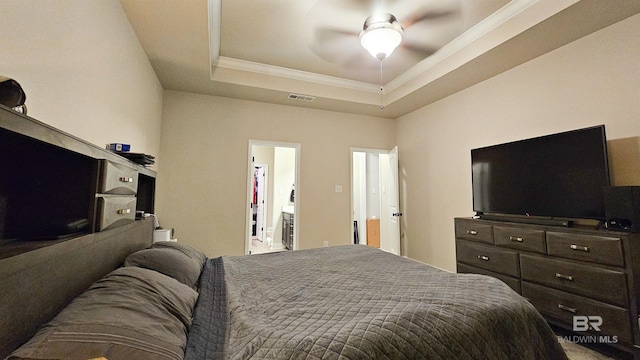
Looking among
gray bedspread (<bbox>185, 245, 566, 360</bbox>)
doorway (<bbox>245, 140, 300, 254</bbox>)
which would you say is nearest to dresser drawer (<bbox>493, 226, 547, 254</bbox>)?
gray bedspread (<bbox>185, 245, 566, 360</bbox>)

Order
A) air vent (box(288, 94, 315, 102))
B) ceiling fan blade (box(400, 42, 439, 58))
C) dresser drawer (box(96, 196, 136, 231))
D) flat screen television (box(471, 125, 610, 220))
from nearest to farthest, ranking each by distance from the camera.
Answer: dresser drawer (box(96, 196, 136, 231))
flat screen television (box(471, 125, 610, 220))
ceiling fan blade (box(400, 42, 439, 58))
air vent (box(288, 94, 315, 102))

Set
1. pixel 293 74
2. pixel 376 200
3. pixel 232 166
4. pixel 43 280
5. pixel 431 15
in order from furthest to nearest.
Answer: pixel 376 200
pixel 232 166
pixel 293 74
pixel 431 15
pixel 43 280

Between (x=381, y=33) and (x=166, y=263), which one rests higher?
(x=381, y=33)

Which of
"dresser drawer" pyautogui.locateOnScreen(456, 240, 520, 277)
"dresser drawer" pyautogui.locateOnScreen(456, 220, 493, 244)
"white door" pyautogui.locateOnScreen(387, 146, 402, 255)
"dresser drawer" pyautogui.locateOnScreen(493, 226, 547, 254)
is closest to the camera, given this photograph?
"dresser drawer" pyautogui.locateOnScreen(493, 226, 547, 254)

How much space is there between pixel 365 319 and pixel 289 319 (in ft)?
1.01

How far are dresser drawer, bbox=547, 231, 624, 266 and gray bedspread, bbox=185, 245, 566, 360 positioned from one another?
1197 mm

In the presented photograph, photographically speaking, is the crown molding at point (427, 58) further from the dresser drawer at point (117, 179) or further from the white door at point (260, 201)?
the white door at point (260, 201)

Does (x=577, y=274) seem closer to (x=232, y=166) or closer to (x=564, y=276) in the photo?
(x=564, y=276)

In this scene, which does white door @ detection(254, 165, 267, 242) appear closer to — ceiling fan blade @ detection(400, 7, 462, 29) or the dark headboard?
ceiling fan blade @ detection(400, 7, 462, 29)

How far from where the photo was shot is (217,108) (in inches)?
160

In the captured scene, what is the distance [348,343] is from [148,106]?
3324 mm

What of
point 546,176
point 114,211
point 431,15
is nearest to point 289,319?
point 114,211

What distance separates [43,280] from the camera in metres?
0.75

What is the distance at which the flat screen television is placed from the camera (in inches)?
88.0
